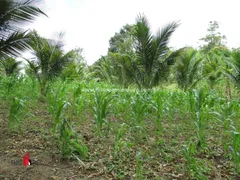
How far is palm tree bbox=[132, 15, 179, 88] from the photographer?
21.1ft

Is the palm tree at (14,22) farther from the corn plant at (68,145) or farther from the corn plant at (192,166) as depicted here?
the corn plant at (192,166)

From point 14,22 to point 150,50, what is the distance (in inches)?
154

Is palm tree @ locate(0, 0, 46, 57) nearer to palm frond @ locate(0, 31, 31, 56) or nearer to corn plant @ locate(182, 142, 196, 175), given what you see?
palm frond @ locate(0, 31, 31, 56)

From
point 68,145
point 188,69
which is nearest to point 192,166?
point 68,145

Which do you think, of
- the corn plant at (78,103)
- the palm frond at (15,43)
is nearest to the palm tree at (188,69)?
the corn plant at (78,103)

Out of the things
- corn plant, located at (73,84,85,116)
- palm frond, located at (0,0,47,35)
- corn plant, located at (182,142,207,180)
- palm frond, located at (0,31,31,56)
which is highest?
palm frond, located at (0,0,47,35)

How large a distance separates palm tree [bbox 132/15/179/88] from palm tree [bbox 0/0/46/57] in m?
3.44

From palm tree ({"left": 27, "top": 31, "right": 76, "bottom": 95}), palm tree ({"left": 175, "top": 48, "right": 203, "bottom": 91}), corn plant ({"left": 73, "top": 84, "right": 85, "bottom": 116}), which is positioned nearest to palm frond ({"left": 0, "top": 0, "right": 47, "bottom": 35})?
corn plant ({"left": 73, "top": 84, "right": 85, "bottom": 116})

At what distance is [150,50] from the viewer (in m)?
6.52

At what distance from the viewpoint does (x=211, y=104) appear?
4262mm

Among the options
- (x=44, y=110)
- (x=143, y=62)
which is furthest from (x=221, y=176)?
(x=143, y=62)

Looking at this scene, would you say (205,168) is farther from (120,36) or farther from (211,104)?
(120,36)

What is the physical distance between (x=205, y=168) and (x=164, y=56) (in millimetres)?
4701

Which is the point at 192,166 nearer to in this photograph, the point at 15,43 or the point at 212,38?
the point at 15,43
